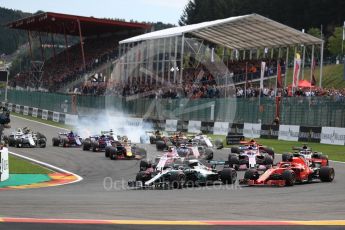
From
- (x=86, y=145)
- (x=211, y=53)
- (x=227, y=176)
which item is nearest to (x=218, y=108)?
(x=211, y=53)

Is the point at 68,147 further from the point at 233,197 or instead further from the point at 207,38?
the point at 207,38

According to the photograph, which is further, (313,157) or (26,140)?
(26,140)

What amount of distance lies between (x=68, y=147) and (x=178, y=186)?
16.5 m

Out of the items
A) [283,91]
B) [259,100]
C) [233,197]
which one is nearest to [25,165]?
[233,197]

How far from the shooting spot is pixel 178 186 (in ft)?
56.5

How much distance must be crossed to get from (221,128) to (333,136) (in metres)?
8.77

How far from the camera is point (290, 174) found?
57.4ft

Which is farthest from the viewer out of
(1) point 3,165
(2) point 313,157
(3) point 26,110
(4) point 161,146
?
(3) point 26,110

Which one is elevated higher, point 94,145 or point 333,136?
point 333,136

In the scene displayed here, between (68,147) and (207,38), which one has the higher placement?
(207,38)

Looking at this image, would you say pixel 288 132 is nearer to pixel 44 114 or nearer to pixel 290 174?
pixel 290 174

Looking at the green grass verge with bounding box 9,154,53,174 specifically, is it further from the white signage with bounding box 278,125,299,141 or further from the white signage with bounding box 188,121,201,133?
the white signage with bounding box 188,121,201,133

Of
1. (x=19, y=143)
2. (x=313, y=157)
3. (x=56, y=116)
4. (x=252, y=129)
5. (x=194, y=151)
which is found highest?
(x=56, y=116)

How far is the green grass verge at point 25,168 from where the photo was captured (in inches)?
884
